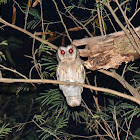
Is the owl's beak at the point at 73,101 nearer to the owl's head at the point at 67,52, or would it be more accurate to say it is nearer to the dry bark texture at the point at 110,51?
the owl's head at the point at 67,52

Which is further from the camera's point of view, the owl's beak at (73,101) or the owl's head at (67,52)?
the owl's beak at (73,101)

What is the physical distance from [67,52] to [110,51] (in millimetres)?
685

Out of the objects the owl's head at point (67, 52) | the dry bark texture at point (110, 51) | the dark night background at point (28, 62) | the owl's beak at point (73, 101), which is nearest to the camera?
the dry bark texture at point (110, 51)

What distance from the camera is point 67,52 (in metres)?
3.58

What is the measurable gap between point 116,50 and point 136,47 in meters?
0.28

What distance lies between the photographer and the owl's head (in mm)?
3547

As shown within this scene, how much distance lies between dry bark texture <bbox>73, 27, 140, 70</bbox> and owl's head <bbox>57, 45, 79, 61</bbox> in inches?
17.7

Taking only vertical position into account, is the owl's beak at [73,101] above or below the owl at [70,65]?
below

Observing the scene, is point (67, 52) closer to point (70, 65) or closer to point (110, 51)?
point (70, 65)

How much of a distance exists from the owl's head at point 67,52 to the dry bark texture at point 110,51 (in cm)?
45

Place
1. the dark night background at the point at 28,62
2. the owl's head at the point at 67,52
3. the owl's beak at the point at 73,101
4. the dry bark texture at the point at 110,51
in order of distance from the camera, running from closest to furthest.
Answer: the dry bark texture at the point at 110,51
the owl's head at the point at 67,52
the owl's beak at the point at 73,101
the dark night background at the point at 28,62

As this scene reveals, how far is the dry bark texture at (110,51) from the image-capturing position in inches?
119

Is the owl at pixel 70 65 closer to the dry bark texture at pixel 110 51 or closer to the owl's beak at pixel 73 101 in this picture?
the owl's beak at pixel 73 101

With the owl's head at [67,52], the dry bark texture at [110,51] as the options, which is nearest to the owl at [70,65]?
the owl's head at [67,52]
